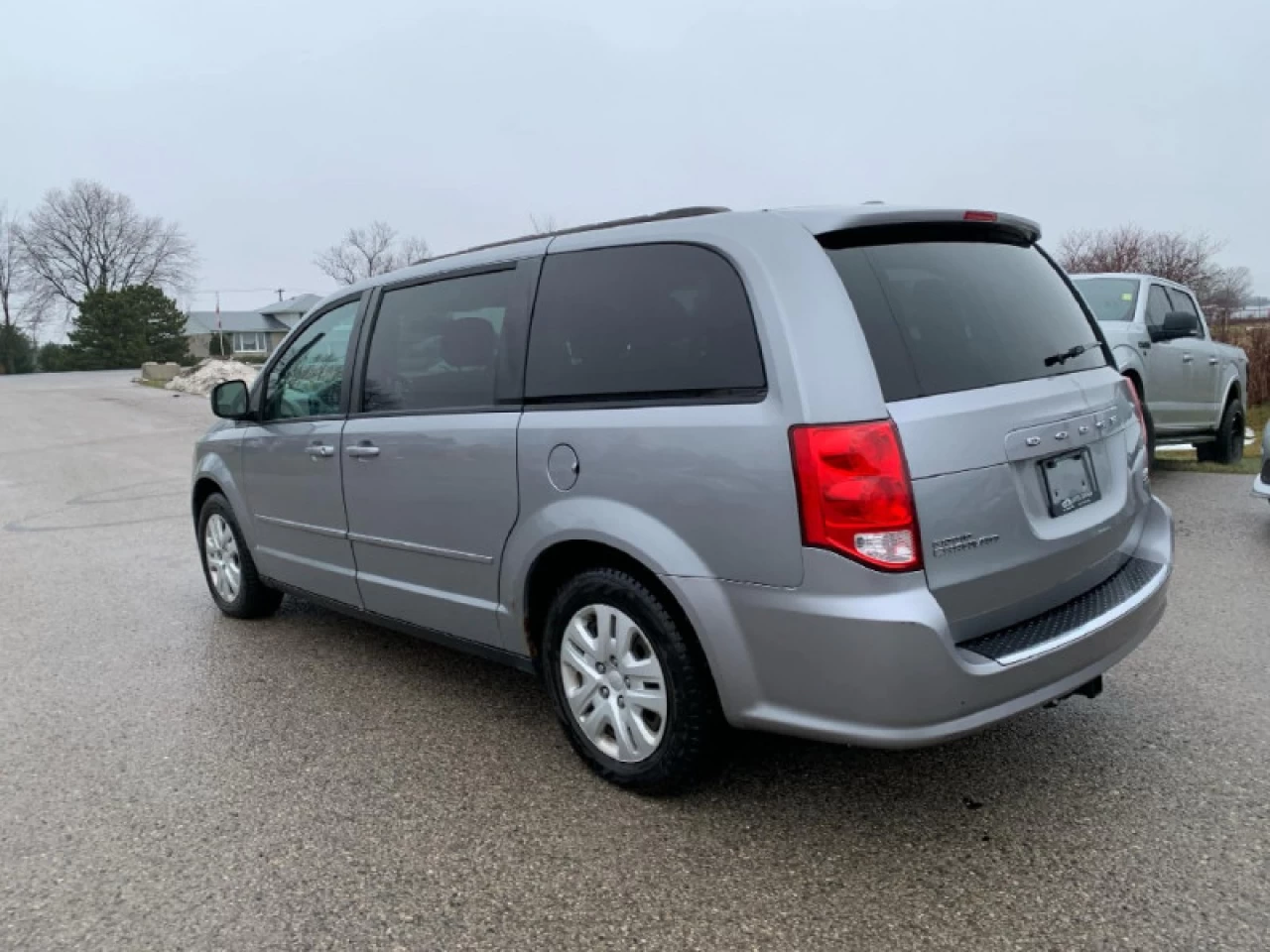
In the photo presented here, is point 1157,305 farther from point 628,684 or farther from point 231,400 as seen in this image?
point 231,400

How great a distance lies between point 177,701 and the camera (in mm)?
4305

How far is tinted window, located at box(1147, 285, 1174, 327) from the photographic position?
8391 millimetres

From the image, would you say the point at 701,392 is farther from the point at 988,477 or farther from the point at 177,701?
the point at 177,701

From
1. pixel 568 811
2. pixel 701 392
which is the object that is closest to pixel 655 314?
pixel 701 392

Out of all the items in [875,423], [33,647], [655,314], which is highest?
[655,314]

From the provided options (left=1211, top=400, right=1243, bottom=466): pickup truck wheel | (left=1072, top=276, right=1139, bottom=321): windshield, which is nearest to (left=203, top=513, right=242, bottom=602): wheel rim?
(left=1072, top=276, right=1139, bottom=321): windshield

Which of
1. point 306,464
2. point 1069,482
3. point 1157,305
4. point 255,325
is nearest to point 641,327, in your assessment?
point 1069,482

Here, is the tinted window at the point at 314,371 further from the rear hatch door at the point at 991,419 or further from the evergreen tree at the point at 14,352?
the evergreen tree at the point at 14,352

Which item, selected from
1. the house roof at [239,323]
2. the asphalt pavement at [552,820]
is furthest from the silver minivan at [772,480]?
the house roof at [239,323]

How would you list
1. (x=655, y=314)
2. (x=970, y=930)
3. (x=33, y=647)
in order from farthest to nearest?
(x=33, y=647), (x=655, y=314), (x=970, y=930)

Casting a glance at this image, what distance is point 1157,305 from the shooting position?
8.57 meters

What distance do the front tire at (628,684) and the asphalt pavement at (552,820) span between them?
0.14m

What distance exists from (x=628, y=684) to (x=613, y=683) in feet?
0.23

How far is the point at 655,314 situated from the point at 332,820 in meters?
1.90
